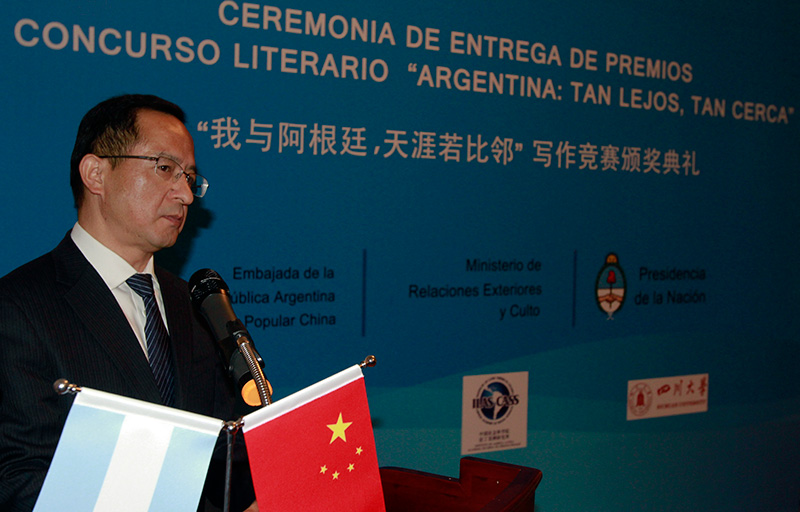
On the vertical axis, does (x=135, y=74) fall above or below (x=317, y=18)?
below

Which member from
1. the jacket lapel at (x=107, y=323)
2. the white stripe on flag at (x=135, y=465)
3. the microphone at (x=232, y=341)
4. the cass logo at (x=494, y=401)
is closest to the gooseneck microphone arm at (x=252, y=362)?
the microphone at (x=232, y=341)

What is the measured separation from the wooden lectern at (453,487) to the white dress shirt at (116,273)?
588 millimetres

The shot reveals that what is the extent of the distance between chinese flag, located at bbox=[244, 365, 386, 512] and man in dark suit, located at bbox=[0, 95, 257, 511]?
52 centimetres

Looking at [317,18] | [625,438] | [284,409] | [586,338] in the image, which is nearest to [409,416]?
[586,338]

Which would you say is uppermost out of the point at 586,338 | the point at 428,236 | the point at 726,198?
the point at 726,198

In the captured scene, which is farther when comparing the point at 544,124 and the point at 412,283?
the point at 544,124

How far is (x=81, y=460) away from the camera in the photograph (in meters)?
0.87

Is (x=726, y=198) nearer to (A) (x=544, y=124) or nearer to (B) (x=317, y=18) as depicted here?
(A) (x=544, y=124)

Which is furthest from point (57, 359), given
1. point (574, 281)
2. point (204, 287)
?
point (574, 281)

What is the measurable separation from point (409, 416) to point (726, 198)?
1.78 metres

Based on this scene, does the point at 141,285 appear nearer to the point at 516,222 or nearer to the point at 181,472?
the point at 181,472

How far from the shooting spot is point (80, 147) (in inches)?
59.4

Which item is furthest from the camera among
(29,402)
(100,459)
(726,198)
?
(726,198)

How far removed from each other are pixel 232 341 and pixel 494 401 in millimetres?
1741
